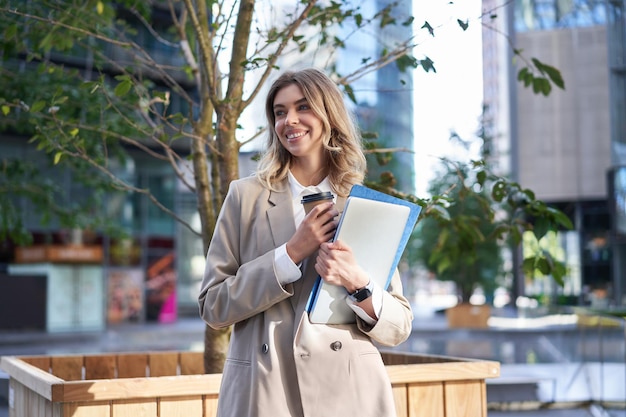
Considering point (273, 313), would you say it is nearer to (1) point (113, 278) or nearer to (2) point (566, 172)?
(1) point (113, 278)

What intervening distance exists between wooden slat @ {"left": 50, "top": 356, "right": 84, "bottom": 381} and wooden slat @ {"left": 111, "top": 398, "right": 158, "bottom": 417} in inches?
71.0

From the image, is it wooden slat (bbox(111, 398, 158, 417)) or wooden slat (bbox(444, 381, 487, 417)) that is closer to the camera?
wooden slat (bbox(111, 398, 158, 417))

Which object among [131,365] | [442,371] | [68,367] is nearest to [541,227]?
[442,371]

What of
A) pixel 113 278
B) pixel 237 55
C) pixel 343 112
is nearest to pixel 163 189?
pixel 113 278

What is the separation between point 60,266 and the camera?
28578 millimetres

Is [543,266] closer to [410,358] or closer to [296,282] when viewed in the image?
[410,358]

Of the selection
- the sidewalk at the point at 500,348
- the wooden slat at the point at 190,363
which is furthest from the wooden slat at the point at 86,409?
the sidewalk at the point at 500,348

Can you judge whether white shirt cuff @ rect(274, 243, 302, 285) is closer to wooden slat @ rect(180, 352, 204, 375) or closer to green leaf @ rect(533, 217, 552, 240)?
green leaf @ rect(533, 217, 552, 240)

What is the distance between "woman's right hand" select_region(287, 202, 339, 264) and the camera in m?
2.38

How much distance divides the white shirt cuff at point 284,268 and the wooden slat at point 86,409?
180 centimetres

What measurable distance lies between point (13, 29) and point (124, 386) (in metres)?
2.03

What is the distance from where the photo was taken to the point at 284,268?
2410 mm

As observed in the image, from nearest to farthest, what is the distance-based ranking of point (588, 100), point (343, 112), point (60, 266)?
point (343, 112), point (60, 266), point (588, 100)

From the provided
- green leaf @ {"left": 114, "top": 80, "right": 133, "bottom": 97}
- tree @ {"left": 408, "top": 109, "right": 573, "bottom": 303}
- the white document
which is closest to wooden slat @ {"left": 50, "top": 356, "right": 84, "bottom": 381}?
green leaf @ {"left": 114, "top": 80, "right": 133, "bottom": 97}
